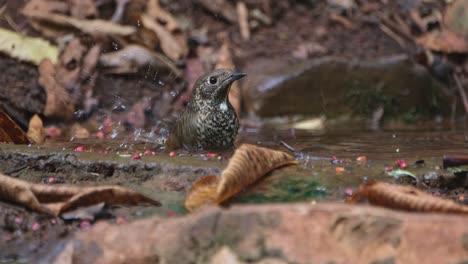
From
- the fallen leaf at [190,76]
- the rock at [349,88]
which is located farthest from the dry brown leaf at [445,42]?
the fallen leaf at [190,76]

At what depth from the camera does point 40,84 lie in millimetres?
8258

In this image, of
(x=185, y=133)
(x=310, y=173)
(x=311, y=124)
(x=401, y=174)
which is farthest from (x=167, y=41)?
(x=401, y=174)

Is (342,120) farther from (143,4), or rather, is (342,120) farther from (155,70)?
(143,4)

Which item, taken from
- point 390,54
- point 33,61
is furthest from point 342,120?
point 33,61

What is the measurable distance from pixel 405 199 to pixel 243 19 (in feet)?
23.4

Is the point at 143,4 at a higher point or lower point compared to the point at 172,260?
higher

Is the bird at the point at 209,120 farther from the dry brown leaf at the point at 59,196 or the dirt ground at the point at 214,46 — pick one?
the dry brown leaf at the point at 59,196

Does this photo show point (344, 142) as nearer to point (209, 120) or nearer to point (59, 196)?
point (209, 120)

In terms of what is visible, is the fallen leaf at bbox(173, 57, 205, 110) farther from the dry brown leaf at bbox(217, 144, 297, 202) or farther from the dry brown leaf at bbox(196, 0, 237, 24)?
the dry brown leaf at bbox(217, 144, 297, 202)

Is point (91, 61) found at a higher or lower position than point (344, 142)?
higher

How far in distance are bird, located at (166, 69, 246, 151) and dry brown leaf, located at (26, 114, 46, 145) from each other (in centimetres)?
113

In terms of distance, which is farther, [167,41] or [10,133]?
[167,41]

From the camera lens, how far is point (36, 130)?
23.2 ft

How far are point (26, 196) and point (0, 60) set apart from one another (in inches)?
189
